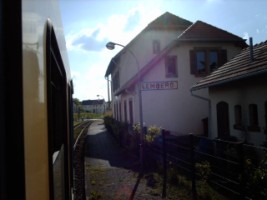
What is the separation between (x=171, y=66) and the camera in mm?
19172

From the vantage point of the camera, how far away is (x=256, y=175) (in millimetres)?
5965

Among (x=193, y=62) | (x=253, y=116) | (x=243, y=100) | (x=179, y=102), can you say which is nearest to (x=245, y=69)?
(x=243, y=100)

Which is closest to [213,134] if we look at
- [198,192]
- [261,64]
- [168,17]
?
[261,64]

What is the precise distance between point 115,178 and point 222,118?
562 cm

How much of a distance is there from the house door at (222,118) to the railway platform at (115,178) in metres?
3.58

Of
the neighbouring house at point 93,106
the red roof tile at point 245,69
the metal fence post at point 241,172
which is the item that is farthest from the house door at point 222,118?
the neighbouring house at point 93,106

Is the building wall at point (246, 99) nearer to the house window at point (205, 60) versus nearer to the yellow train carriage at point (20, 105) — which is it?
the house window at point (205, 60)

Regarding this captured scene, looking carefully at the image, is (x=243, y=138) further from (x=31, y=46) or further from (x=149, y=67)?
(x=31, y=46)

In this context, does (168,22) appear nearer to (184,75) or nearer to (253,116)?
(184,75)

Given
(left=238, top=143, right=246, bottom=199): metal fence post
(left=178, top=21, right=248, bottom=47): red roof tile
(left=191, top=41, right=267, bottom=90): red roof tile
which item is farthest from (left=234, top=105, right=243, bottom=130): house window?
(left=178, top=21, right=248, bottom=47): red roof tile

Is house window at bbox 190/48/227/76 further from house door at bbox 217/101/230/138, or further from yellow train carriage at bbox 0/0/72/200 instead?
yellow train carriage at bbox 0/0/72/200

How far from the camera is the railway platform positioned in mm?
Result: 8047

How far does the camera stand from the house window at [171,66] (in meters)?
19.0

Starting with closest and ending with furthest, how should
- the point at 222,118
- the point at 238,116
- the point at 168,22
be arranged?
the point at 238,116, the point at 222,118, the point at 168,22
